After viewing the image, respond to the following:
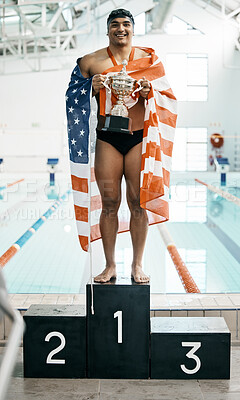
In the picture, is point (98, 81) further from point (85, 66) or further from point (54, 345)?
point (54, 345)

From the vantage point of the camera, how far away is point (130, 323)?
2336 mm

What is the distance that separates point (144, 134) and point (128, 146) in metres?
0.12

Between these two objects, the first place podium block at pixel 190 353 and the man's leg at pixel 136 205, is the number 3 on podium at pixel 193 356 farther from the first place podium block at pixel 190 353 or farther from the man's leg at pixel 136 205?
the man's leg at pixel 136 205

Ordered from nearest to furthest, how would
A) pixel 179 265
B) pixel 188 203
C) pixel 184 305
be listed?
1. pixel 184 305
2. pixel 179 265
3. pixel 188 203

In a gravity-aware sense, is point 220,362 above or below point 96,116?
below

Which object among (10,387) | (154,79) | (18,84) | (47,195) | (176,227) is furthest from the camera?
(18,84)

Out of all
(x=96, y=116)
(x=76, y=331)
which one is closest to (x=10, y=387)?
(x=76, y=331)

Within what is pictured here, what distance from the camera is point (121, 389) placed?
224cm

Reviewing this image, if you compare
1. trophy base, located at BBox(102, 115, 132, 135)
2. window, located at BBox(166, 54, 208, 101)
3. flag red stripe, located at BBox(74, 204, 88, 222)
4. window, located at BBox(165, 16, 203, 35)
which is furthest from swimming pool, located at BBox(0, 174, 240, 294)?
window, located at BBox(165, 16, 203, 35)

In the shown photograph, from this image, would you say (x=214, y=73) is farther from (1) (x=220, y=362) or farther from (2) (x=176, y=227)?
(1) (x=220, y=362)

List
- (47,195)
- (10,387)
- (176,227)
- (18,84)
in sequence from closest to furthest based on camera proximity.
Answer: (10,387), (176,227), (47,195), (18,84)

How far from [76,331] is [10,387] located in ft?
1.23

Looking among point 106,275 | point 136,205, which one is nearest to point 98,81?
point 136,205

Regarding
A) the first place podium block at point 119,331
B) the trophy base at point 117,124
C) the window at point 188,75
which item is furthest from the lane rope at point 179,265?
the window at point 188,75
